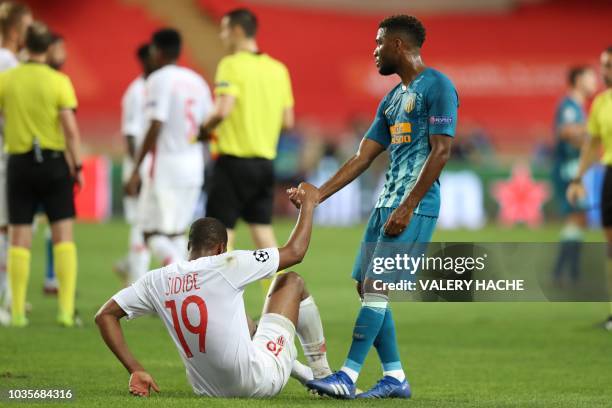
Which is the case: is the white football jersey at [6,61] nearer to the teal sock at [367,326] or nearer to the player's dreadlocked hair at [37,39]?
the player's dreadlocked hair at [37,39]

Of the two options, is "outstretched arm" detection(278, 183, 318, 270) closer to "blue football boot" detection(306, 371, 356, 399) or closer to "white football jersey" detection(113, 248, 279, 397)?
"white football jersey" detection(113, 248, 279, 397)

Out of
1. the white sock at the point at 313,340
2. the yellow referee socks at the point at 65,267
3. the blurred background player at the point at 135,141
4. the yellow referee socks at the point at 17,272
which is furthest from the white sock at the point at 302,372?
the blurred background player at the point at 135,141

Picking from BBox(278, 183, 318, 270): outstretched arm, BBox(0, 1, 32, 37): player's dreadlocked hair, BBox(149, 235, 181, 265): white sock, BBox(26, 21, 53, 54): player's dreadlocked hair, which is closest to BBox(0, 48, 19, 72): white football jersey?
BBox(0, 1, 32, 37): player's dreadlocked hair

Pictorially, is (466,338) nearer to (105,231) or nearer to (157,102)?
(157,102)

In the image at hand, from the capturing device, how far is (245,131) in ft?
33.3

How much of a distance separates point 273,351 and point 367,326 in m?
0.55

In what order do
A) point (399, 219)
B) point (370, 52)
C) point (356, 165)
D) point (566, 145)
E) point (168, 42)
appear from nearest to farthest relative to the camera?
point (399, 219)
point (356, 165)
point (168, 42)
point (566, 145)
point (370, 52)

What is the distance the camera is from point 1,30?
1064cm

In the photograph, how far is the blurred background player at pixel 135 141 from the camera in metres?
11.9

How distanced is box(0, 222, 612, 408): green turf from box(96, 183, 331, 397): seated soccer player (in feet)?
0.46

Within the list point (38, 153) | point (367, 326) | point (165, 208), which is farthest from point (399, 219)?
point (165, 208)

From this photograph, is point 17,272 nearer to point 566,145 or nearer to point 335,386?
point 335,386

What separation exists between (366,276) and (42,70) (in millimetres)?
4096

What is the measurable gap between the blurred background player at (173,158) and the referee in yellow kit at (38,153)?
1235 mm
